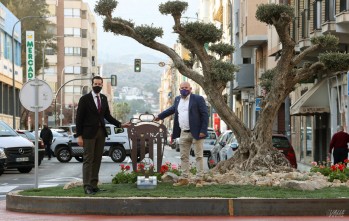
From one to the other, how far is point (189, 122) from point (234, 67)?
369 cm

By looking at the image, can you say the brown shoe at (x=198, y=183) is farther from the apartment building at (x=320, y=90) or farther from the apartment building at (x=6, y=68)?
the apartment building at (x=6, y=68)

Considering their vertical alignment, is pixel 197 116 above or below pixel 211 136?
above

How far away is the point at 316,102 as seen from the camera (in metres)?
37.6

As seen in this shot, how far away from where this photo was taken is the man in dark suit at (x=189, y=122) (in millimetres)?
19047

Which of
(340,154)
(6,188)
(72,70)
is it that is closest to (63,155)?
(340,154)

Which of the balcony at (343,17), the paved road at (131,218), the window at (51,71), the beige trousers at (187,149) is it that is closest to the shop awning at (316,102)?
the balcony at (343,17)

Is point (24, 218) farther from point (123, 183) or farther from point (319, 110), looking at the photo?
point (319, 110)

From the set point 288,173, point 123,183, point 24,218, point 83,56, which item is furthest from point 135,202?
point 83,56

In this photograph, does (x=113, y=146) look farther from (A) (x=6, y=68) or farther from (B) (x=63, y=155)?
(A) (x=6, y=68)

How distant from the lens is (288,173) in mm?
19328

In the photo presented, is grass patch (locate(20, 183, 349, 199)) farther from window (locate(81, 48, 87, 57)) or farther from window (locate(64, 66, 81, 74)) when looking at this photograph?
window (locate(81, 48, 87, 57))

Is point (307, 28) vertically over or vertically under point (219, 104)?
over

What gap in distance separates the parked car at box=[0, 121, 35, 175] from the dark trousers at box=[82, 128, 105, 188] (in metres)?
15.1

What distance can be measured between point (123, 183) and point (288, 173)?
10.2 ft
